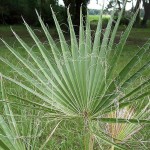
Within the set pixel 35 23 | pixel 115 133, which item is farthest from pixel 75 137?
pixel 35 23

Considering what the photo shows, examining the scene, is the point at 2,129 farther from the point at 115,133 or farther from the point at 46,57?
the point at 115,133

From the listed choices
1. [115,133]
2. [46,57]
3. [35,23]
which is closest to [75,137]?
[115,133]

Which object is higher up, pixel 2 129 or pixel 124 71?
pixel 124 71

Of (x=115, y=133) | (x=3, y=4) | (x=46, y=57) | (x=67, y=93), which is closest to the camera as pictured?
(x=67, y=93)

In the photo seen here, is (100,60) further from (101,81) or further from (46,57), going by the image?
(46,57)

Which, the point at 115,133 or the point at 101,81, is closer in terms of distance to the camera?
the point at 101,81

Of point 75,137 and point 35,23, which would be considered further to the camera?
point 35,23

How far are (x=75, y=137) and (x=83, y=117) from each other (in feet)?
6.28

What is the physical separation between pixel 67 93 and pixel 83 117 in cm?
17

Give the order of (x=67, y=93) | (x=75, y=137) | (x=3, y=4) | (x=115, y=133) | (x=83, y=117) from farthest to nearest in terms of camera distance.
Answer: (x=3, y=4) → (x=75, y=137) → (x=115, y=133) → (x=67, y=93) → (x=83, y=117)

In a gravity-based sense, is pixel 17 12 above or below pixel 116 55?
below

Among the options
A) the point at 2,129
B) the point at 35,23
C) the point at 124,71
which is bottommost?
the point at 35,23

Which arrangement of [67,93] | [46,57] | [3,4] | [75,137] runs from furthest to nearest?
[3,4] → [75,137] → [46,57] → [67,93]

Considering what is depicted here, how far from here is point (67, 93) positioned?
186 centimetres
